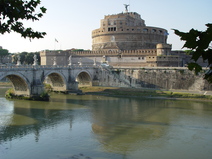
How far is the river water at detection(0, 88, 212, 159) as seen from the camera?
36.3ft

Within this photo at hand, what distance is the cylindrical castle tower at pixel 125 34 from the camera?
1681 inches

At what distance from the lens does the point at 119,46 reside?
42.7 m

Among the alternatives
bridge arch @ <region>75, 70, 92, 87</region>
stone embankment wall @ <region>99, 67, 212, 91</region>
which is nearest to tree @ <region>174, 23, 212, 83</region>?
stone embankment wall @ <region>99, 67, 212, 91</region>

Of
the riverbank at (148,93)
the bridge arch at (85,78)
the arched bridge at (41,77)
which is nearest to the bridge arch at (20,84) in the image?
the arched bridge at (41,77)

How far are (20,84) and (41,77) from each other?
2259 millimetres

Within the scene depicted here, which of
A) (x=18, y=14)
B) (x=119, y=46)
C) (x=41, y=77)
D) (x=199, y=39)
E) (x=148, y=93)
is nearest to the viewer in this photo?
(x=199, y=39)

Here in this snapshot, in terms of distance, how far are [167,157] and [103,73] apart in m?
24.6

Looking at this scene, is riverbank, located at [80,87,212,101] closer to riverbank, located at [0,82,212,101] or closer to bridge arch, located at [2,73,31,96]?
riverbank, located at [0,82,212,101]

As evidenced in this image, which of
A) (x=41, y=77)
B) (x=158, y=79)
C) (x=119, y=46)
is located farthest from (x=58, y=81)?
(x=119, y=46)

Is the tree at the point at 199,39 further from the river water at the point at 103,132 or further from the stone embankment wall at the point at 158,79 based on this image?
the stone embankment wall at the point at 158,79

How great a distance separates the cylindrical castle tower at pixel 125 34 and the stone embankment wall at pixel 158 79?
8.99m

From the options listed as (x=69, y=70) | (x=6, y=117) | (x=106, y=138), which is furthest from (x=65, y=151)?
(x=69, y=70)

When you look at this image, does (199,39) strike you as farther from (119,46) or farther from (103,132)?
(119,46)

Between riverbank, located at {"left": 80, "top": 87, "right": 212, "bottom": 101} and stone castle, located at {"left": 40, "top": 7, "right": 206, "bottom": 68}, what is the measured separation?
24.5 ft
